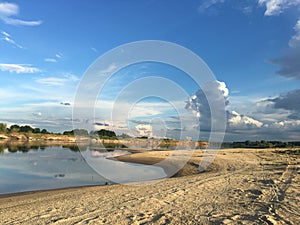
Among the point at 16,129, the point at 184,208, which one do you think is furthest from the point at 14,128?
the point at 184,208

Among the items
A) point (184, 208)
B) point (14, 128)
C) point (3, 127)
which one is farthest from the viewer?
point (14, 128)

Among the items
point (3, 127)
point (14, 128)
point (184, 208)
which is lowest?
point (184, 208)

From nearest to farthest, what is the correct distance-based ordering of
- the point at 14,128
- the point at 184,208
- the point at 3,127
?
1. the point at 184,208
2. the point at 3,127
3. the point at 14,128

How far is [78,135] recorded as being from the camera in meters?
150

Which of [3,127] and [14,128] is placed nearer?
[3,127]

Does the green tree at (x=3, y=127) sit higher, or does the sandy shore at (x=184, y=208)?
the green tree at (x=3, y=127)

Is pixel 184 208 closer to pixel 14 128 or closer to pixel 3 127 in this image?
pixel 3 127

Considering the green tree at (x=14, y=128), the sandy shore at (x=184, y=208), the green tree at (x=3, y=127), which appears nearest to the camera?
the sandy shore at (x=184, y=208)

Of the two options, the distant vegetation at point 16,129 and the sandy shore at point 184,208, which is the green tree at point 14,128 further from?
the sandy shore at point 184,208

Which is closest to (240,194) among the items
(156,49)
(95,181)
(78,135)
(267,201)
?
(267,201)

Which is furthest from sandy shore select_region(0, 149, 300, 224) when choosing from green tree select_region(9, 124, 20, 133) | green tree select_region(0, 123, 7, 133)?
green tree select_region(9, 124, 20, 133)

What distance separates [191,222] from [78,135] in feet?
483

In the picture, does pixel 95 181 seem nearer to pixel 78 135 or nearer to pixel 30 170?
pixel 30 170

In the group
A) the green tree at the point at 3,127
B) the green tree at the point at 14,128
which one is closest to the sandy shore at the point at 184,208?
the green tree at the point at 3,127
